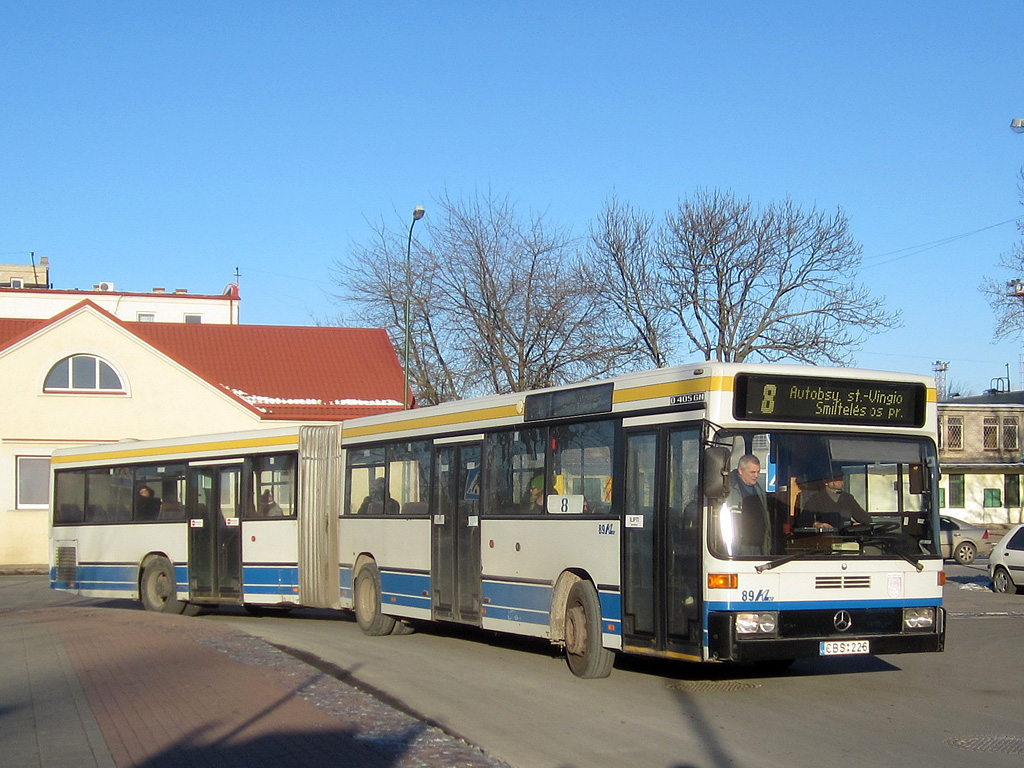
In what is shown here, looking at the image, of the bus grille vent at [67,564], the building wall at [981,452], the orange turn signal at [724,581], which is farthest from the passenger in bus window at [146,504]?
the building wall at [981,452]

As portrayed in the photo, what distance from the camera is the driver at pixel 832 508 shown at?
33.3 ft

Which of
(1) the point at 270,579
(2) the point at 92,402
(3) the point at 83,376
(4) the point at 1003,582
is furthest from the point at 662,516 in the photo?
(3) the point at 83,376

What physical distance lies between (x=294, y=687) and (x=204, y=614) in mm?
11940

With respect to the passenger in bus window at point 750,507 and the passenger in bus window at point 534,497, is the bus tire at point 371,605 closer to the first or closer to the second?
the passenger in bus window at point 534,497

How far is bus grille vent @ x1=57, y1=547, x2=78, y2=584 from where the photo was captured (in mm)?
22000

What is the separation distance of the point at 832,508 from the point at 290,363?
35663 mm

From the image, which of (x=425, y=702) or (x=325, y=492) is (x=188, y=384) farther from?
(x=425, y=702)

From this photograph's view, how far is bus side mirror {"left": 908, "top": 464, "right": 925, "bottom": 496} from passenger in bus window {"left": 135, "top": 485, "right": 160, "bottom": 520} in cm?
1396

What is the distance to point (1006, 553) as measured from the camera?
2331cm

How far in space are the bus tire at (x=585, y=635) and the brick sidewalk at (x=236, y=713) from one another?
2.48 m

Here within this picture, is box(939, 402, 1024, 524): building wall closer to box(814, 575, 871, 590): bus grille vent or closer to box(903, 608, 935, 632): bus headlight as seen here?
box(903, 608, 935, 632): bus headlight

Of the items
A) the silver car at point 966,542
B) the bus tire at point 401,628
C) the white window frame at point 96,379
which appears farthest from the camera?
the white window frame at point 96,379

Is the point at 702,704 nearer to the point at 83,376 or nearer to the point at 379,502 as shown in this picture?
the point at 379,502

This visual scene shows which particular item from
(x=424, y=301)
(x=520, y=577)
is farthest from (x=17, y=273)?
(x=520, y=577)
